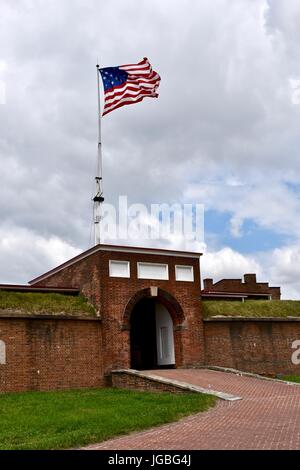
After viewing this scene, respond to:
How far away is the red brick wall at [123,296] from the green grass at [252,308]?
1052mm

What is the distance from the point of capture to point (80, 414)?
13242 mm

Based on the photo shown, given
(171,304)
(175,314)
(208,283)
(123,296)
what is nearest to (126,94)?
(123,296)

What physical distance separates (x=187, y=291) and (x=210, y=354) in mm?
2767

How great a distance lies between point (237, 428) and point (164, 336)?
1417cm

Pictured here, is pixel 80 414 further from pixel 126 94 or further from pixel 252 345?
pixel 126 94

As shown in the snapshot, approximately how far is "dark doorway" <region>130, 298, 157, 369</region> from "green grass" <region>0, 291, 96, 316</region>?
4.22 metres

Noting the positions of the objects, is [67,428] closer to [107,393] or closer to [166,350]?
[107,393]

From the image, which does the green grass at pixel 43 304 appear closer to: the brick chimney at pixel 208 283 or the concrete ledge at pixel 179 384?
the concrete ledge at pixel 179 384

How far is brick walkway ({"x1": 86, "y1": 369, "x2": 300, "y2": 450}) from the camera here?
30.6ft

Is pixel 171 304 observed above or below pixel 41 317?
above

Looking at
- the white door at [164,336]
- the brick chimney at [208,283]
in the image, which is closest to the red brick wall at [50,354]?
the white door at [164,336]

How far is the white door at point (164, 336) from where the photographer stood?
80.1 ft

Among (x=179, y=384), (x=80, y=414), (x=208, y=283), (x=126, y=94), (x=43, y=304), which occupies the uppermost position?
(x=126, y=94)
